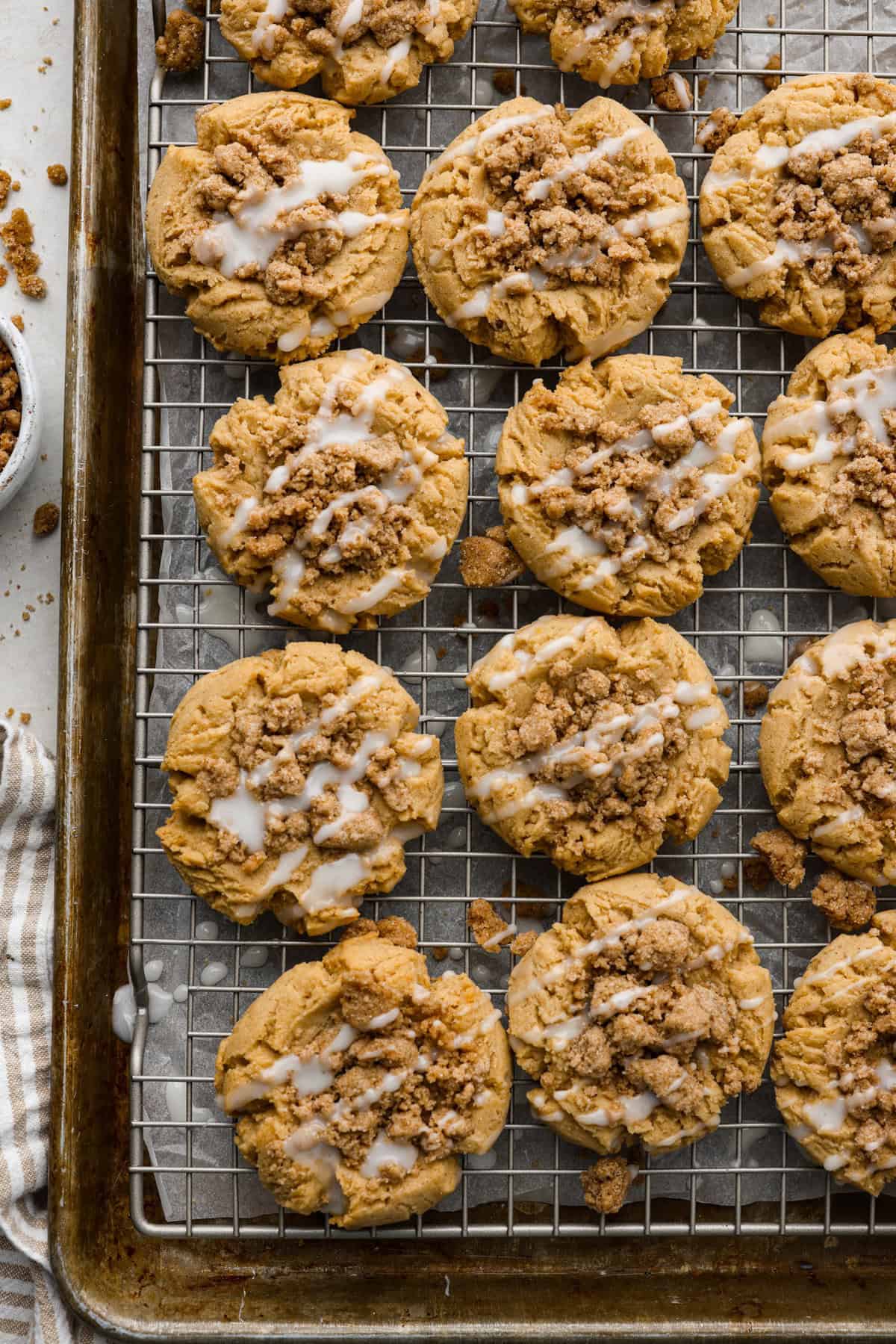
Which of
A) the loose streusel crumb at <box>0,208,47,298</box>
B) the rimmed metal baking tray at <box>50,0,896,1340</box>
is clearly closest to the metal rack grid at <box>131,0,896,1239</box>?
the rimmed metal baking tray at <box>50,0,896,1340</box>

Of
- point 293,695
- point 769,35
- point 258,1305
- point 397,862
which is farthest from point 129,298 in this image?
point 258,1305

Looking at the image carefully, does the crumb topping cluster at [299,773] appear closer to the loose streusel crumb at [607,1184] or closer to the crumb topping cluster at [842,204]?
the loose streusel crumb at [607,1184]

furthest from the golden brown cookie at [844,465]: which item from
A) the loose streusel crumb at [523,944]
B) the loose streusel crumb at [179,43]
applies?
the loose streusel crumb at [179,43]

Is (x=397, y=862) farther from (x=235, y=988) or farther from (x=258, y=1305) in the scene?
(x=258, y=1305)

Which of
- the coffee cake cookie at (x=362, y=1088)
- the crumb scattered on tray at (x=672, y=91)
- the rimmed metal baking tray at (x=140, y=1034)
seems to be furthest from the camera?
the crumb scattered on tray at (x=672, y=91)

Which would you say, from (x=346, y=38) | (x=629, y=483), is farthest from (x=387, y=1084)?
(x=346, y=38)

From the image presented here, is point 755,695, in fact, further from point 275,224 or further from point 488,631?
point 275,224
